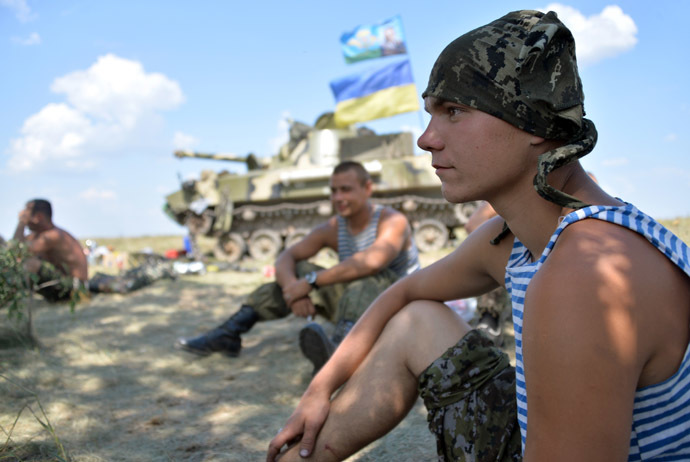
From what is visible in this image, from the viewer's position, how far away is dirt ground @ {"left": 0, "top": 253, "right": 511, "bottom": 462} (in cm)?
256

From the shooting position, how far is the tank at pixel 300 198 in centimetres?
1250

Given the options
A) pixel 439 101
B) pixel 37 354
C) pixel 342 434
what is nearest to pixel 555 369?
pixel 439 101

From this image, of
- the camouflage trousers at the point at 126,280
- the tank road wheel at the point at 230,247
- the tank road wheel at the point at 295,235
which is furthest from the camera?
the tank road wheel at the point at 230,247

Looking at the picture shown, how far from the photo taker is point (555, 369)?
104 centimetres

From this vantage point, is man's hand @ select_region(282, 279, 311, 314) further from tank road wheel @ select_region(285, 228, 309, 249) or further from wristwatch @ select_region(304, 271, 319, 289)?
tank road wheel @ select_region(285, 228, 309, 249)

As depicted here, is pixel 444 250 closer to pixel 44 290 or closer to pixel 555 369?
pixel 44 290

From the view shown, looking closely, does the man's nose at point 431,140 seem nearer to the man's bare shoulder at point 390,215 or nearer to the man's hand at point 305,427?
the man's hand at point 305,427

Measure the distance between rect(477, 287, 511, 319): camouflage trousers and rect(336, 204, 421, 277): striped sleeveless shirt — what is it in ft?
1.83

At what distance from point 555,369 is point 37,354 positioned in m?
4.23

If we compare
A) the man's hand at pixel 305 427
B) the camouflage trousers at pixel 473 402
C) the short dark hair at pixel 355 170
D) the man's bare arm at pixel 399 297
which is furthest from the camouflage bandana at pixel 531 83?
the short dark hair at pixel 355 170

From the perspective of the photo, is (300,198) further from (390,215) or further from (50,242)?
(390,215)

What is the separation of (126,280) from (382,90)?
24.0ft

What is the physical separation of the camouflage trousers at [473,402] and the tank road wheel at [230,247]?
12060 mm

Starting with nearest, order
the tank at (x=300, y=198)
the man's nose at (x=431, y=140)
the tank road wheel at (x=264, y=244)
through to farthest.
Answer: the man's nose at (x=431, y=140), the tank at (x=300, y=198), the tank road wheel at (x=264, y=244)
